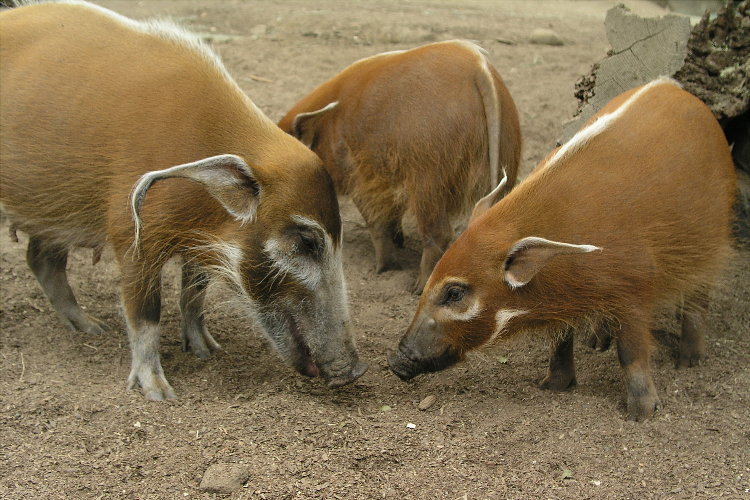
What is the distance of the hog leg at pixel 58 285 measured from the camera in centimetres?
468

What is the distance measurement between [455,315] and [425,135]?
5.75ft

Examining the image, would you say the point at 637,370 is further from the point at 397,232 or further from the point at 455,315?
the point at 397,232

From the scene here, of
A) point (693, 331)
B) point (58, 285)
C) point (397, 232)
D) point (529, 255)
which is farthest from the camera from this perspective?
point (397, 232)

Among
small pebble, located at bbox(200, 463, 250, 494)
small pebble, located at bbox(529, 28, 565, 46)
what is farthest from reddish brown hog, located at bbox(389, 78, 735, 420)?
small pebble, located at bbox(529, 28, 565, 46)

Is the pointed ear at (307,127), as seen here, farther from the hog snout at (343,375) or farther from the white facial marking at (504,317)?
the white facial marking at (504,317)

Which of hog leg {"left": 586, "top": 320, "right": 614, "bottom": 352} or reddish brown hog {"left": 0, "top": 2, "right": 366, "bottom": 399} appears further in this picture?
hog leg {"left": 586, "top": 320, "right": 614, "bottom": 352}

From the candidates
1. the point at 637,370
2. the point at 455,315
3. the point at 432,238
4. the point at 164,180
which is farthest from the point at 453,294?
the point at 432,238

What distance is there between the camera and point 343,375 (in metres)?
3.95

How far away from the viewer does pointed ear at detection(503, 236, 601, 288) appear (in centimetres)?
350

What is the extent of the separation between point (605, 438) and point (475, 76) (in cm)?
257

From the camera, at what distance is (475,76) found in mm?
5312

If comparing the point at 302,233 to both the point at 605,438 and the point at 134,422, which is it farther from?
the point at 605,438

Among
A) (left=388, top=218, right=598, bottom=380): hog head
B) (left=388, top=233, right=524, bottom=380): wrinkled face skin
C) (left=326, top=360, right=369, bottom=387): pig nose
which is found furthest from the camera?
(left=326, top=360, right=369, bottom=387): pig nose

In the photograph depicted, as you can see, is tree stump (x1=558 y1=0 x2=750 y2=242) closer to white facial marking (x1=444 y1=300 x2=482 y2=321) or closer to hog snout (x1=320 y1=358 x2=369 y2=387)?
white facial marking (x1=444 y1=300 x2=482 y2=321)
